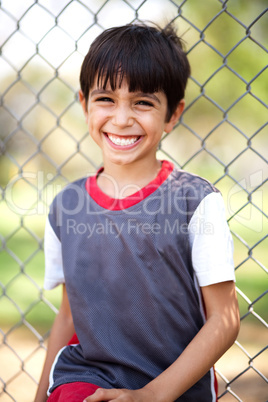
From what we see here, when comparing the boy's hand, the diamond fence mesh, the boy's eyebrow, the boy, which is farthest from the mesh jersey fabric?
the diamond fence mesh

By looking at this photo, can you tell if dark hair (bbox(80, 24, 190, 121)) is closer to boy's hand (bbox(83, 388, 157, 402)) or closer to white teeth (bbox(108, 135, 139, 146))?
white teeth (bbox(108, 135, 139, 146))

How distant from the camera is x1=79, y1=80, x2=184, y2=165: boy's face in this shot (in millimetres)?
1381

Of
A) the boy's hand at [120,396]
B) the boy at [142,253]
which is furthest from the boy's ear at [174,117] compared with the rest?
the boy's hand at [120,396]

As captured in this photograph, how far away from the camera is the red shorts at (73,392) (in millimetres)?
1246

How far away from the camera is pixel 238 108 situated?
6855mm

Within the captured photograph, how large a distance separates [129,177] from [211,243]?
34 cm

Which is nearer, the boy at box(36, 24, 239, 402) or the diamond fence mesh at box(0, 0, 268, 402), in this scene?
the boy at box(36, 24, 239, 402)

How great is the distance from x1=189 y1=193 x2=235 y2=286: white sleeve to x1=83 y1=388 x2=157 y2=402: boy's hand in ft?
1.06

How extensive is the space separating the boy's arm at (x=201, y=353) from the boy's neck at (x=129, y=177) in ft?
1.23

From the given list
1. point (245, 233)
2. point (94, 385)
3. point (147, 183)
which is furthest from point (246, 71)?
point (94, 385)

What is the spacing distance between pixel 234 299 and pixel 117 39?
2.67 ft

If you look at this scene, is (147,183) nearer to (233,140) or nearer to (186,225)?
(186,225)

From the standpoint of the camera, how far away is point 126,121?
4.53 feet

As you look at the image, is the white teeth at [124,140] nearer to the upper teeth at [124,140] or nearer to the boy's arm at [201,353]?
the upper teeth at [124,140]
